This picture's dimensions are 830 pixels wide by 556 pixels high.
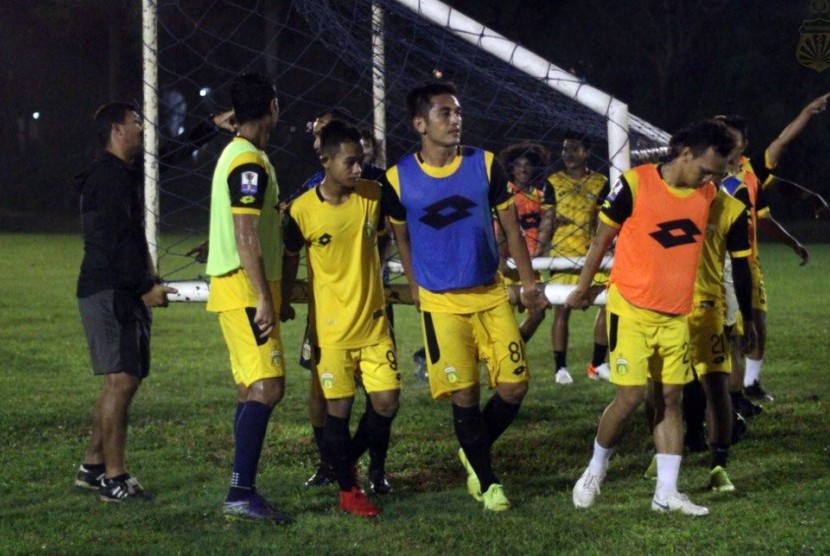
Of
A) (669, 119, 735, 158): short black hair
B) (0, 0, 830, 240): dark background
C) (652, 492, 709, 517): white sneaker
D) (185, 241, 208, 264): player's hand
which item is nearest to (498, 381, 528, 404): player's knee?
(652, 492, 709, 517): white sneaker

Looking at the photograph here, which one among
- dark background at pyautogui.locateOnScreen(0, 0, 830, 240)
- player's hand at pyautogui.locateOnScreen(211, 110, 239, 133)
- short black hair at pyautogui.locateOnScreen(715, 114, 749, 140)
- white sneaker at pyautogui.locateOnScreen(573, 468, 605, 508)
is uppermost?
dark background at pyautogui.locateOnScreen(0, 0, 830, 240)

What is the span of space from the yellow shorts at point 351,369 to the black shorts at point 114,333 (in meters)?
1.06

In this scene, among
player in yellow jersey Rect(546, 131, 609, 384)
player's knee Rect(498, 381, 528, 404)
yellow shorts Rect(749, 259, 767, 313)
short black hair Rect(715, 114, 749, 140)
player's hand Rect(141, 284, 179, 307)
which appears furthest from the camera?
player in yellow jersey Rect(546, 131, 609, 384)

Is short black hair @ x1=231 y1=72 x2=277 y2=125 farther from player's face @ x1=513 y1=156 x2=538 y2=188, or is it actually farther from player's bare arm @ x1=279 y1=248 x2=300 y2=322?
player's face @ x1=513 y1=156 x2=538 y2=188

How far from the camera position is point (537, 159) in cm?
1098

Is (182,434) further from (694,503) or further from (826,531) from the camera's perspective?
(826,531)

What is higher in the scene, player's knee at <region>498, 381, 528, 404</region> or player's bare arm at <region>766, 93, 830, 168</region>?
player's bare arm at <region>766, 93, 830, 168</region>

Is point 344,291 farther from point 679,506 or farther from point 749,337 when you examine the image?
point 749,337

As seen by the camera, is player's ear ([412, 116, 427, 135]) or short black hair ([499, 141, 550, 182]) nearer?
player's ear ([412, 116, 427, 135])

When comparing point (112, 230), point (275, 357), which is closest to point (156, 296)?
point (112, 230)

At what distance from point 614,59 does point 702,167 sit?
3611cm

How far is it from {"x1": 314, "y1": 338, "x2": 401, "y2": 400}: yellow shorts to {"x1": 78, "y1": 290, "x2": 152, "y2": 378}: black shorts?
1.06 m

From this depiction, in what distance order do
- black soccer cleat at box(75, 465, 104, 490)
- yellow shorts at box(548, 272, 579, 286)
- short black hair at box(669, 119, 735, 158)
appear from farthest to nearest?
yellow shorts at box(548, 272, 579, 286) < black soccer cleat at box(75, 465, 104, 490) < short black hair at box(669, 119, 735, 158)

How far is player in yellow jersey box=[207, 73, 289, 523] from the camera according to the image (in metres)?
6.15
